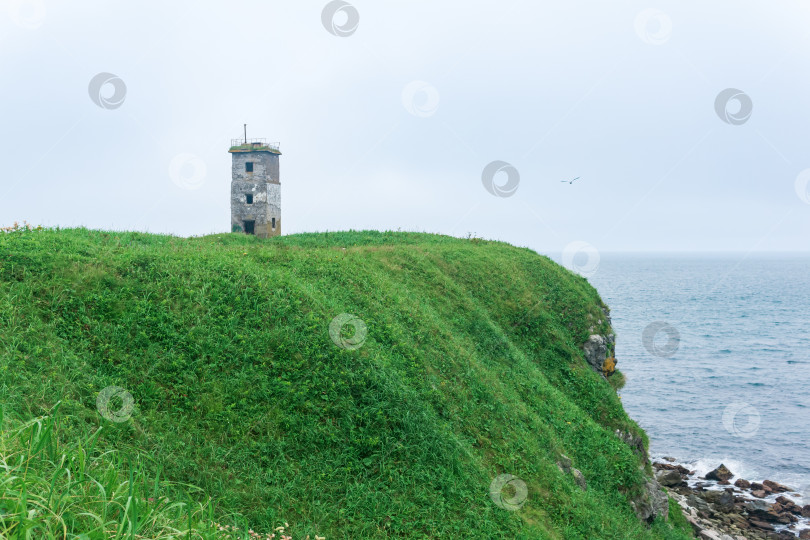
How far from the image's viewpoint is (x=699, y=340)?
66.4m

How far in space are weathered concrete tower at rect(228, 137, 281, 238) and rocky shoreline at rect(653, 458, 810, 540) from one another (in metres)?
30.5

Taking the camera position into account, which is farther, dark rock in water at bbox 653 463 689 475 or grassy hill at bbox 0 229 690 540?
dark rock in water at bbox 653 463 689 475

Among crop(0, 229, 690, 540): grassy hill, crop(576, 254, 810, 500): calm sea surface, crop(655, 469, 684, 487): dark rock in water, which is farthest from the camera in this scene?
crop(576, 254, 810, 500): calm sea surface

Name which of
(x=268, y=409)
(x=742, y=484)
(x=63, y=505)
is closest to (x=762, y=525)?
(x=742, y=484)

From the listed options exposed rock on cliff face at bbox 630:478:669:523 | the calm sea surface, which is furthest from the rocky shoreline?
exposed rock on cliff face at bbox 630:478:669:523

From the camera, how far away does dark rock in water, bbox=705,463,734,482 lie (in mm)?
28719

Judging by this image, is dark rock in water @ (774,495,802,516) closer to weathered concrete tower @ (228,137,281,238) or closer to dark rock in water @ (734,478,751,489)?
dark rock in water @ (734,478,751,489)

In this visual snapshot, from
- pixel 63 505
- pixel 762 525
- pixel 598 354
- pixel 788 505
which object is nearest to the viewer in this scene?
pixel 63 505

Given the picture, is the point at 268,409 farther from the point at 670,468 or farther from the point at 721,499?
the point at 670,468

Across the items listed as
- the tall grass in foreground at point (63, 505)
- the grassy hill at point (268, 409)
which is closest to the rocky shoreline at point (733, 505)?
the grassy hill at point (268, 409)

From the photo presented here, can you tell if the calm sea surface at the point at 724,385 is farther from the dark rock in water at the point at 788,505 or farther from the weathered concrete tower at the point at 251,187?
the weathered concrete tower at the point at 251,187

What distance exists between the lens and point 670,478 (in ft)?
89.1

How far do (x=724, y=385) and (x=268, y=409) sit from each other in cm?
4751

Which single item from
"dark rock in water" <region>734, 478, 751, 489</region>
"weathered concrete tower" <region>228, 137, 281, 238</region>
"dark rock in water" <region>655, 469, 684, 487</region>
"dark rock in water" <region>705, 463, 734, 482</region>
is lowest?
"dark rock in water" <region>734, 478, 751, 489</region>
